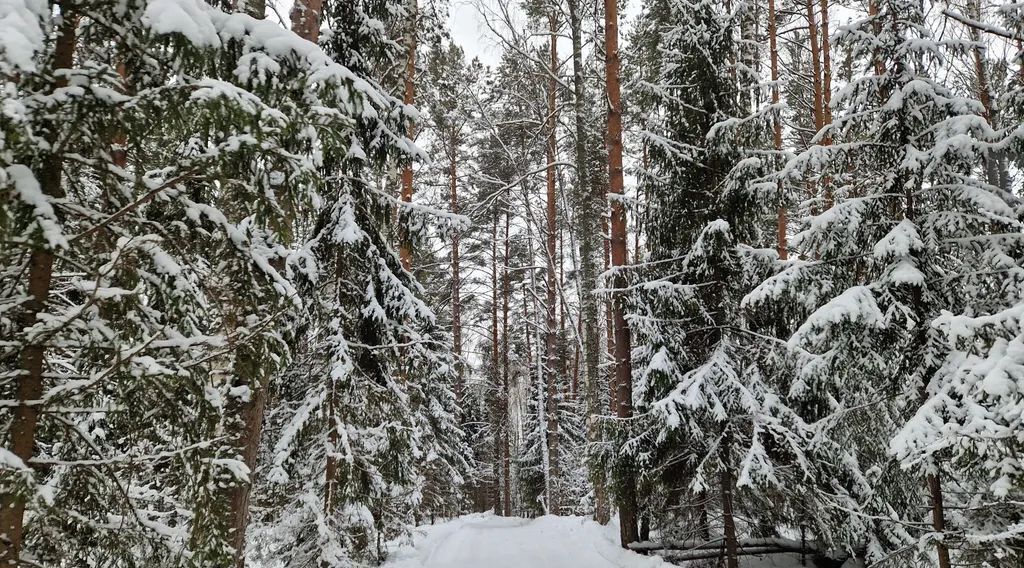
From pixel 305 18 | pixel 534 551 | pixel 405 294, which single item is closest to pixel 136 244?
pixel 305 18

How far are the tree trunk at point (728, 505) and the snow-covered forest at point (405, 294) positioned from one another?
54mm

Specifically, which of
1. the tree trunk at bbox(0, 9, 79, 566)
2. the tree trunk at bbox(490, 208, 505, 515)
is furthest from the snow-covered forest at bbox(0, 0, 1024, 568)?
the tree trunk at bbox(490, 208, 505, 515)

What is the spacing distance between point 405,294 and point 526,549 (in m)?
6.80

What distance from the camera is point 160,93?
108 inches

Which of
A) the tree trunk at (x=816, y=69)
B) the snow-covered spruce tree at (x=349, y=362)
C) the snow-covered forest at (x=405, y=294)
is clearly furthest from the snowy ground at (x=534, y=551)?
the tree trunk at (x=816, y=69)

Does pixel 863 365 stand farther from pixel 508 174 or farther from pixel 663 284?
pixel 508 174

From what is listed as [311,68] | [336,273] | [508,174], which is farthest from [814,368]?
[508,174]

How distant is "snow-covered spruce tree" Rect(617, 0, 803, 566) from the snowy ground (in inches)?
33.3

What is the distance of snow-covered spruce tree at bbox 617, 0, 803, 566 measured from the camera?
23.7ft

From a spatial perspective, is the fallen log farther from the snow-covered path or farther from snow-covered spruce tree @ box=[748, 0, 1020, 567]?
snow-covered spruce tree @ box=[748, 0, 1020, 567]

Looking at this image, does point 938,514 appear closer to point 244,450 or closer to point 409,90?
point 244,450

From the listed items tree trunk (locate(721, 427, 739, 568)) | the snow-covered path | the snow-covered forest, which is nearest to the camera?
the snow-covered forest

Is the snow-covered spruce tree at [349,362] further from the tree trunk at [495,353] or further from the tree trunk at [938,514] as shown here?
the tree trunk at [495,353]

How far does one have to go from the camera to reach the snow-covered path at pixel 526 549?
9.35 m
